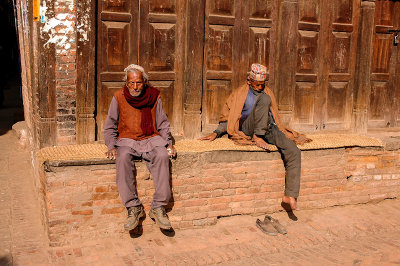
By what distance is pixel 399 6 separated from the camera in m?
7.70

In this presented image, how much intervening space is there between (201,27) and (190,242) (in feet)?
9.26

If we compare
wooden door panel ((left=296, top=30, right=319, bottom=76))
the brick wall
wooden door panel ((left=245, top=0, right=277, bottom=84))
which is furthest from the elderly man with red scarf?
wooden door panel ((left=296, top=30, right=319, bottom=76))

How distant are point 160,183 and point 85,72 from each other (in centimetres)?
174

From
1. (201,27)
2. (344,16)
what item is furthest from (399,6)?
(201,27)

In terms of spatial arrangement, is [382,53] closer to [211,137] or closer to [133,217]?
[211,137]

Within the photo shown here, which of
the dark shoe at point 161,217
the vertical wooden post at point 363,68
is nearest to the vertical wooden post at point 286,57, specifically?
the vertical wooden post at point 363,68

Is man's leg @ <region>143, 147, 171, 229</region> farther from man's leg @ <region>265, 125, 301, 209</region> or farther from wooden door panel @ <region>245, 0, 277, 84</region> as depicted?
wooden door panel @ <region>245, 0, 277, 84</region>

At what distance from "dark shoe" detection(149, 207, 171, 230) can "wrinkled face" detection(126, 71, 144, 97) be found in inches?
52.6

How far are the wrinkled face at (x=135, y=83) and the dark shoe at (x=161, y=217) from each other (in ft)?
4.38

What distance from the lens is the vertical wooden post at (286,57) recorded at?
6.88 meters

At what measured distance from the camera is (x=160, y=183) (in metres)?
5.36

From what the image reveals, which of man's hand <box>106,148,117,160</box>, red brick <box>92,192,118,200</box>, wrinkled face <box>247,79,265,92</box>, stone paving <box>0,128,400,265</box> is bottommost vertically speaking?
stone paving <box>0,128,400,265</box>

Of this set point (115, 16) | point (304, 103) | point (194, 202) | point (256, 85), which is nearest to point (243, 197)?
point (194, 202)

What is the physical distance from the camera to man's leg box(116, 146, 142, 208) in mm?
5273
